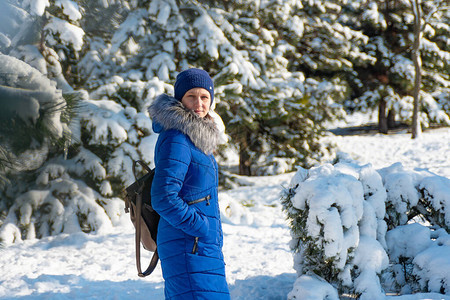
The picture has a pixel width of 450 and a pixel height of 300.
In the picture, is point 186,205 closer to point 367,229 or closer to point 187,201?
point 187,201

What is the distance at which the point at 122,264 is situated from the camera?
457 centimetres

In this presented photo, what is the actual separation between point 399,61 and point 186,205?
52.6 ft

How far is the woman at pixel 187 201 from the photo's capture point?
193cm

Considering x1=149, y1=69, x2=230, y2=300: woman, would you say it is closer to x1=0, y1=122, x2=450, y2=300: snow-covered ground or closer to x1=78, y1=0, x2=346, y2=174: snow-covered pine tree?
x1=0, y1=122, x2=450, y2=300: snow-covered ground

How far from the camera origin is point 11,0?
2379 mm

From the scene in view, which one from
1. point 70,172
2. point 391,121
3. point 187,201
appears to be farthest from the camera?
point 391,121

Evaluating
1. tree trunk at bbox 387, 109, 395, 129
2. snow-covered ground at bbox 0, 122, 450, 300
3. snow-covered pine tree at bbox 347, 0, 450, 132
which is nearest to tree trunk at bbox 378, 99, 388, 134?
snow-covered pine tree at bbox 347, 0, 450, 132

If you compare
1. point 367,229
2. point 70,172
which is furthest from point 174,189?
point 70,172

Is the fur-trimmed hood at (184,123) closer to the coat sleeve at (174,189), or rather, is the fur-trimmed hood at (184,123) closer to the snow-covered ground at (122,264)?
the coat sleeve at (174,189)

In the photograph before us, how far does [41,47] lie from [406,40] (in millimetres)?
14891

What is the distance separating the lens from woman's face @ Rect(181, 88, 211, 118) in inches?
87.4

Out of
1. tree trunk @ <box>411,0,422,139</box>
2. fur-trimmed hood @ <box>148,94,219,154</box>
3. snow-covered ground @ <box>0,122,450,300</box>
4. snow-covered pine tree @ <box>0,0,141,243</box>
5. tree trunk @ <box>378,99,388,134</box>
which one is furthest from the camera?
tree trunk @ <box>378,99,388,134</box>

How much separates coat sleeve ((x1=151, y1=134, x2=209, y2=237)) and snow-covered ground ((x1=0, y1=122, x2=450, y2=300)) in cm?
153

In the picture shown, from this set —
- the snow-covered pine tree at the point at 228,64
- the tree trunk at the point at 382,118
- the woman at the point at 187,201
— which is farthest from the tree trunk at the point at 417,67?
the woman at the point at 187,201
